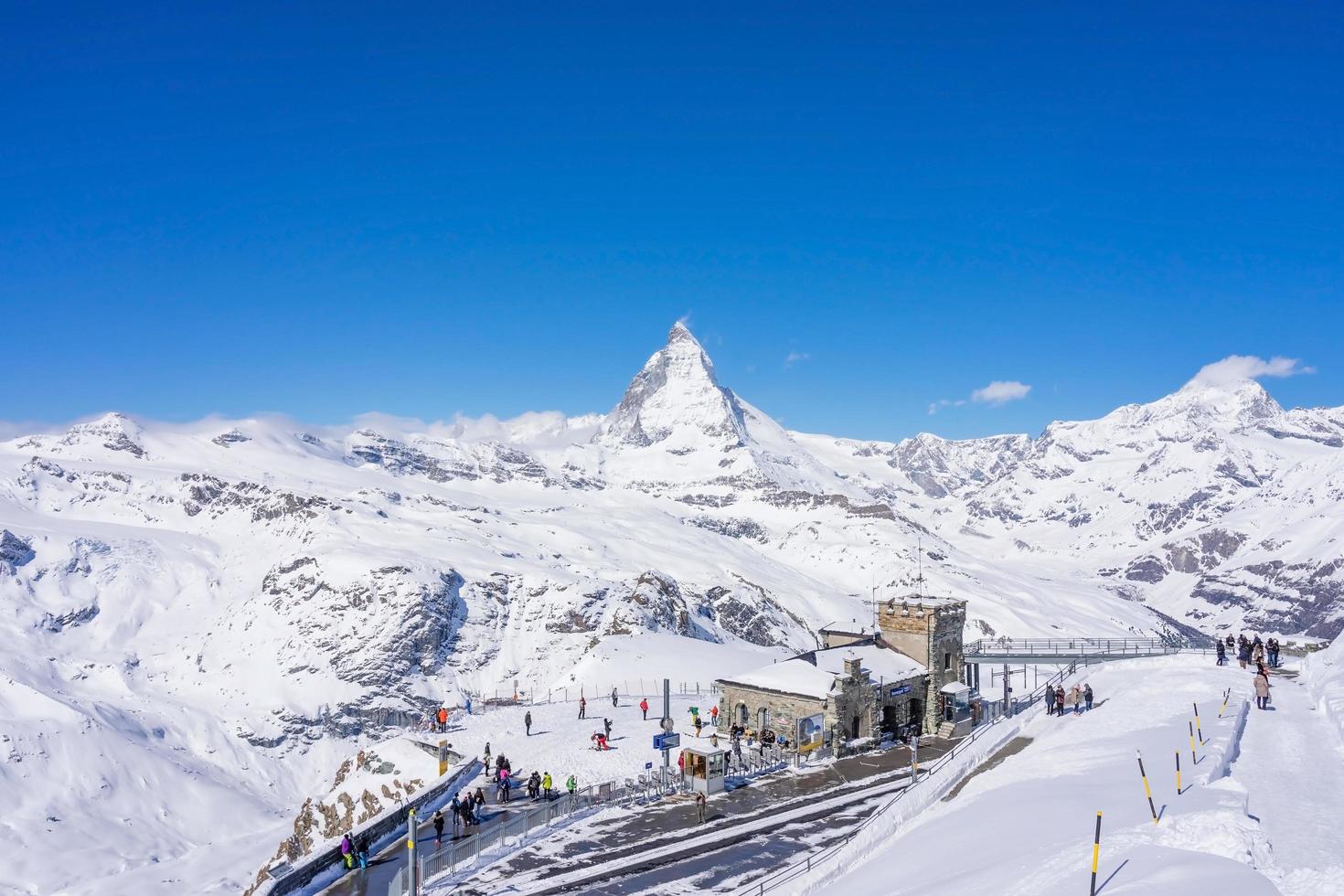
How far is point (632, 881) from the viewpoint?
28203 millimetres

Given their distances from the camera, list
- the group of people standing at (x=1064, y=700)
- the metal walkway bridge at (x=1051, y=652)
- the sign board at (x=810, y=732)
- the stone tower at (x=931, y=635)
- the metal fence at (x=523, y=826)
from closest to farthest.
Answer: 1. the metal fence at (x=523, y=826)
2. the sign board at (x=810, y=732)
3. the group of people standing at (x=1064, y=700)
4. the stone tower at (x=931, y=635)
5. the metal walkway bridge at (x=1051, y=652)

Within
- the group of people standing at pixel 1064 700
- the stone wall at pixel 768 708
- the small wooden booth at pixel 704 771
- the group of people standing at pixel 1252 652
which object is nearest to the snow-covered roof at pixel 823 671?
the stone wall at pixel 768 708

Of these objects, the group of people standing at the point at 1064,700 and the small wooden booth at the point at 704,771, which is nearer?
the small wooden booth at the point at 704,771

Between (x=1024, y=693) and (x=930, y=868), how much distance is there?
134 feet

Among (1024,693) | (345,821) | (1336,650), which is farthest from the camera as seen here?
(1024,693)

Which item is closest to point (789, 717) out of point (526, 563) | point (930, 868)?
point (930, 868)

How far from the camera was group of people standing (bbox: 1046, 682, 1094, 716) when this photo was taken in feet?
143

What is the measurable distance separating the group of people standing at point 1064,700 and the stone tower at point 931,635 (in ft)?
21.7

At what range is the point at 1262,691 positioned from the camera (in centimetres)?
3606

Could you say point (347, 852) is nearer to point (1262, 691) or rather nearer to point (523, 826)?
point (523, 826)

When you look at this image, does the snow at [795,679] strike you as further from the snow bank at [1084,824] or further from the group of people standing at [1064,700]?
the group of people standing at [1064,700]

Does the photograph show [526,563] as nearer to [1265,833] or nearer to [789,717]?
[789,717]

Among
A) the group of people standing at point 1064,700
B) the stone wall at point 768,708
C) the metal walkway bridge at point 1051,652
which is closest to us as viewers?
the group of people standing at point 1064,700

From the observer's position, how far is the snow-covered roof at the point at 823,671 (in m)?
45.1
